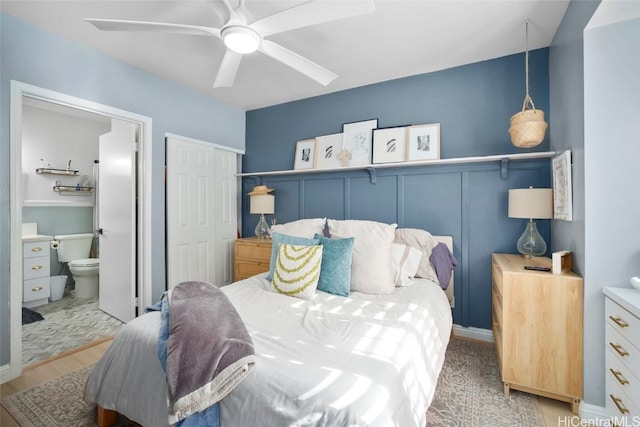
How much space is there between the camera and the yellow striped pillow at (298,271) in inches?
81.0

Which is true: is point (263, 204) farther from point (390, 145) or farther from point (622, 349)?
point (622, 349)

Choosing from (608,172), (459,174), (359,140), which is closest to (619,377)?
(608,172)

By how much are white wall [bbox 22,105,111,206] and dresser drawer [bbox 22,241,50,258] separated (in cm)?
65

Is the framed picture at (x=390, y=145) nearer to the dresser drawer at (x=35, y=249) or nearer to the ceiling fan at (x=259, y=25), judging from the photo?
the ceiling fan at (x=259, y=25)

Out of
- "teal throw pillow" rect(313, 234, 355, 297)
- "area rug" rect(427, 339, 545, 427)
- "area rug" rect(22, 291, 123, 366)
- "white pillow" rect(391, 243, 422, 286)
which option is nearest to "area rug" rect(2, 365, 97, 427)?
"area rug" rect(22, 291, 123, 366)

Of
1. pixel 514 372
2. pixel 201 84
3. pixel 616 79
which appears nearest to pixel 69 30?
pixel 201 84

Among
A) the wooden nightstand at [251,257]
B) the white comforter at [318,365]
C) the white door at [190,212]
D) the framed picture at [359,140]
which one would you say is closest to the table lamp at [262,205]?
the wooden nightstand at [251,257]

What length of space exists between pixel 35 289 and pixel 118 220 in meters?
1.62

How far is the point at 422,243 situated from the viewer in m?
2.65

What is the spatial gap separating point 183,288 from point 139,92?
227 cm

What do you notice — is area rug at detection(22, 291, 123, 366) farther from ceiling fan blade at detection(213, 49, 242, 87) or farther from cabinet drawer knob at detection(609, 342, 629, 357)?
cabinet drawer knob at detection(609, 342, 629, 357)

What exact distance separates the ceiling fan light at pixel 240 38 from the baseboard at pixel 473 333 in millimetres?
2950

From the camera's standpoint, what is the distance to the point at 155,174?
3.10m

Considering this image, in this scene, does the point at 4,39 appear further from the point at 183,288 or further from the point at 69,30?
the point at 183,288
